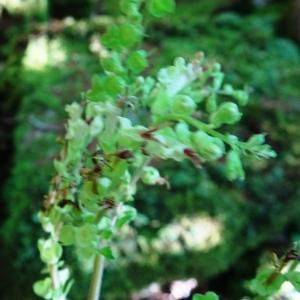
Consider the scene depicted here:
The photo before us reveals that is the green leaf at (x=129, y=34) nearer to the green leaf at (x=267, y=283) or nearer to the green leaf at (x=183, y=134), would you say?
the green leaf at (x=183, y=134)

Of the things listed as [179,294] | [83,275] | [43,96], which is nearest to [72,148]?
[179,294]

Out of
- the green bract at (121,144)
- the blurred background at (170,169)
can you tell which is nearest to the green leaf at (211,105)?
the green bract at (121,144)

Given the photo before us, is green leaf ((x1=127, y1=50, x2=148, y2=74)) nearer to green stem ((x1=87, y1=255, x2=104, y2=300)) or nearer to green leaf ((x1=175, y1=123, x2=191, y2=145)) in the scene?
green leaf ((x1=175, y1=123, x2=191, y2=145))

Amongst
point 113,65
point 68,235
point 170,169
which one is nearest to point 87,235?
point 68,235

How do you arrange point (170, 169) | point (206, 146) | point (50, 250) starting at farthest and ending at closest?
point (170, 169) → point (50, 250) → point (206, 146)

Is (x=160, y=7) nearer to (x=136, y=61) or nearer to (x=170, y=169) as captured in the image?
(x=136, y=61)
